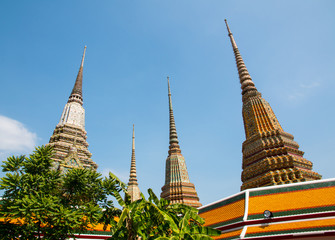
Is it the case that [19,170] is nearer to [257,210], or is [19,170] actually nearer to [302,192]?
[257,210]

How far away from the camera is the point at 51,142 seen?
98.1 ft

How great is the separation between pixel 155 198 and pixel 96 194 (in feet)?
11.7

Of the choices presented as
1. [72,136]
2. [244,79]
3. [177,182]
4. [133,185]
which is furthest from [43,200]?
[244,79]

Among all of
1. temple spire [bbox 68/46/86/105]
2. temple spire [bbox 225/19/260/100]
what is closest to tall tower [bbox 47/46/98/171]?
temple spire [bbox 68/46/86/105]

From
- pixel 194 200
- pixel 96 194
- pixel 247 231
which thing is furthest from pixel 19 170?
pixel 194 200

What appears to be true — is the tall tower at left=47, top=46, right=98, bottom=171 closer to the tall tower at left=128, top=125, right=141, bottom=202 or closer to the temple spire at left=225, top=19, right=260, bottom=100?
Answer: the tall tower at left=128, top=125, right=141, bottom=202

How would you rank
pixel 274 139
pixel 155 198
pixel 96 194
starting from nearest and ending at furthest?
1. pixel 155 198
2. pixel 96 194
3. pixel 274 139

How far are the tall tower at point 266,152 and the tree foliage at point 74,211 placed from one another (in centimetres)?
1188

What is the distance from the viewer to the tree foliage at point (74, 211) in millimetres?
8500

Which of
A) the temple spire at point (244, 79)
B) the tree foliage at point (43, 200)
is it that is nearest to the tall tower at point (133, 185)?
the temple spire at point (244, 79)

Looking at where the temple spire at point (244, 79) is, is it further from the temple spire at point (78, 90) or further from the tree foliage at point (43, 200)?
the temple spire at point (78, 90)

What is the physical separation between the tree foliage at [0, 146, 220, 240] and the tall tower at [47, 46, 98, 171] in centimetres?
1288

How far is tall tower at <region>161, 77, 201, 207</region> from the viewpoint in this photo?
27.3 metres

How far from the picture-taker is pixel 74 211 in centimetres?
952
